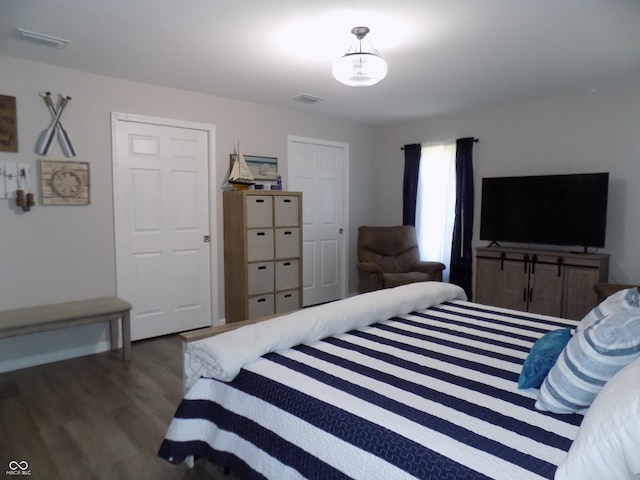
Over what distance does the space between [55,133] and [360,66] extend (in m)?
2.49

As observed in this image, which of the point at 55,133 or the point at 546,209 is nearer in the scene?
the point at 55,133

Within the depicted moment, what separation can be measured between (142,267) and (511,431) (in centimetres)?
344

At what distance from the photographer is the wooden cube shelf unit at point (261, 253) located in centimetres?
406

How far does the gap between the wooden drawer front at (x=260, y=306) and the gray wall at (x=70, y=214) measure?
0.94 m

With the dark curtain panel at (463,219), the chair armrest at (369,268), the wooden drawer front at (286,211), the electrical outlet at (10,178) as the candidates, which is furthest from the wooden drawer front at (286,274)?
the electrical outlet at (10,178)

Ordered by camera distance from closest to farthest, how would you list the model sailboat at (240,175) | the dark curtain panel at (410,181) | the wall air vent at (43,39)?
the wall air vent at (43,39)
the model sailboat at (240,175)
the dark curtain panel at (410,181)

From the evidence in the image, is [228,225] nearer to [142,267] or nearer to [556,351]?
Result: [142,267]

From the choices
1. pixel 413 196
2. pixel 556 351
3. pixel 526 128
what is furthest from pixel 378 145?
pixel 556 351

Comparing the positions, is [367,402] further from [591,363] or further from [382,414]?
[591,363]

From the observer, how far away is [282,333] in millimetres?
1927

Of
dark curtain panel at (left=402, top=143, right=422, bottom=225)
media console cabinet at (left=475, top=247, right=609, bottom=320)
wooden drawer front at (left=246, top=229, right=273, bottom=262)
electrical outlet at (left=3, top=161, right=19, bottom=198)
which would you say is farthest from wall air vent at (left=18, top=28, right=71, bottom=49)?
media console cabinet at (left=475, top=247, right=609, bottom=320)

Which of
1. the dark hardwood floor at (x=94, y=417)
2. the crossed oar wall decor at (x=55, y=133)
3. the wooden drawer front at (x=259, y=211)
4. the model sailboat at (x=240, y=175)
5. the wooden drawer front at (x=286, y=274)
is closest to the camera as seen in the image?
the dark hardwood floor at (x=94, y=417)

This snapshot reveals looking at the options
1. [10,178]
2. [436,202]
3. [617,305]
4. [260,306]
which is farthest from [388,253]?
[10,178]

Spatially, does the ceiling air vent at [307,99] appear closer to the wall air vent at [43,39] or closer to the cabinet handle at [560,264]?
the wall air vent at [43,39]
